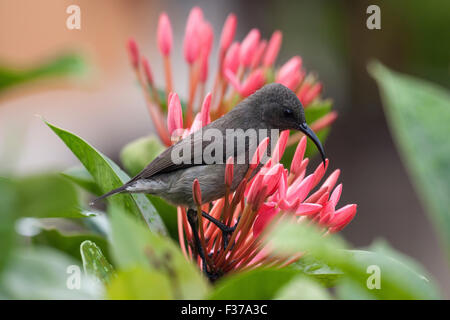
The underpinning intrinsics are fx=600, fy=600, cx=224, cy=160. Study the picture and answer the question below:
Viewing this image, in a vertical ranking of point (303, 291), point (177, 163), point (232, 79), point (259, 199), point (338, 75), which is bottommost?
point (303, 291)

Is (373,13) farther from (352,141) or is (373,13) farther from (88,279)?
(352,141)

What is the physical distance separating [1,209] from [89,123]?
4.39 metres

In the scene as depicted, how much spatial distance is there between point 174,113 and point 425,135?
1.28 ft

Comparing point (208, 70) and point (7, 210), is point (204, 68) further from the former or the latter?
point (7, 210)

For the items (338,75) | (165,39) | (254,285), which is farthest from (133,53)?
(338,75)

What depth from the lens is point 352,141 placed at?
4.75 meters

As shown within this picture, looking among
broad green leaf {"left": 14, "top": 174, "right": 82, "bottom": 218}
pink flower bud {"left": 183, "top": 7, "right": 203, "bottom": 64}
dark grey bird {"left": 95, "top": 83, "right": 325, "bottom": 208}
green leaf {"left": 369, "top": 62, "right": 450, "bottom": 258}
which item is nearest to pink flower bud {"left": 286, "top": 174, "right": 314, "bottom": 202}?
dark grey bird {"left": 95, "top": 83, "right": 325, "bottom": 208}

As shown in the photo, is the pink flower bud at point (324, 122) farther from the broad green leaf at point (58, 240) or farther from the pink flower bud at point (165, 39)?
the broad green leaf at point (58, 240)

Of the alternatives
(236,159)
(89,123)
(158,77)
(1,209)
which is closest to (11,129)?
(1,209)

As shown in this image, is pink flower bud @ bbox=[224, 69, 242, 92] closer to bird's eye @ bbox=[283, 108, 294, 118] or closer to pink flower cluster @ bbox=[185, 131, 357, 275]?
bird's eye @ bbox=[283, 108, 294, 118]

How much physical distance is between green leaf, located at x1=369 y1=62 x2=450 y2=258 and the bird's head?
48 cm

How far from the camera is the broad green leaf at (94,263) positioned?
2.02 ft

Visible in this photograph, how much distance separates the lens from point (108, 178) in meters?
0.74

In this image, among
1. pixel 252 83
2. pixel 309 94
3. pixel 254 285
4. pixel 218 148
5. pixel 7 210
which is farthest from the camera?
pixel 309 94
